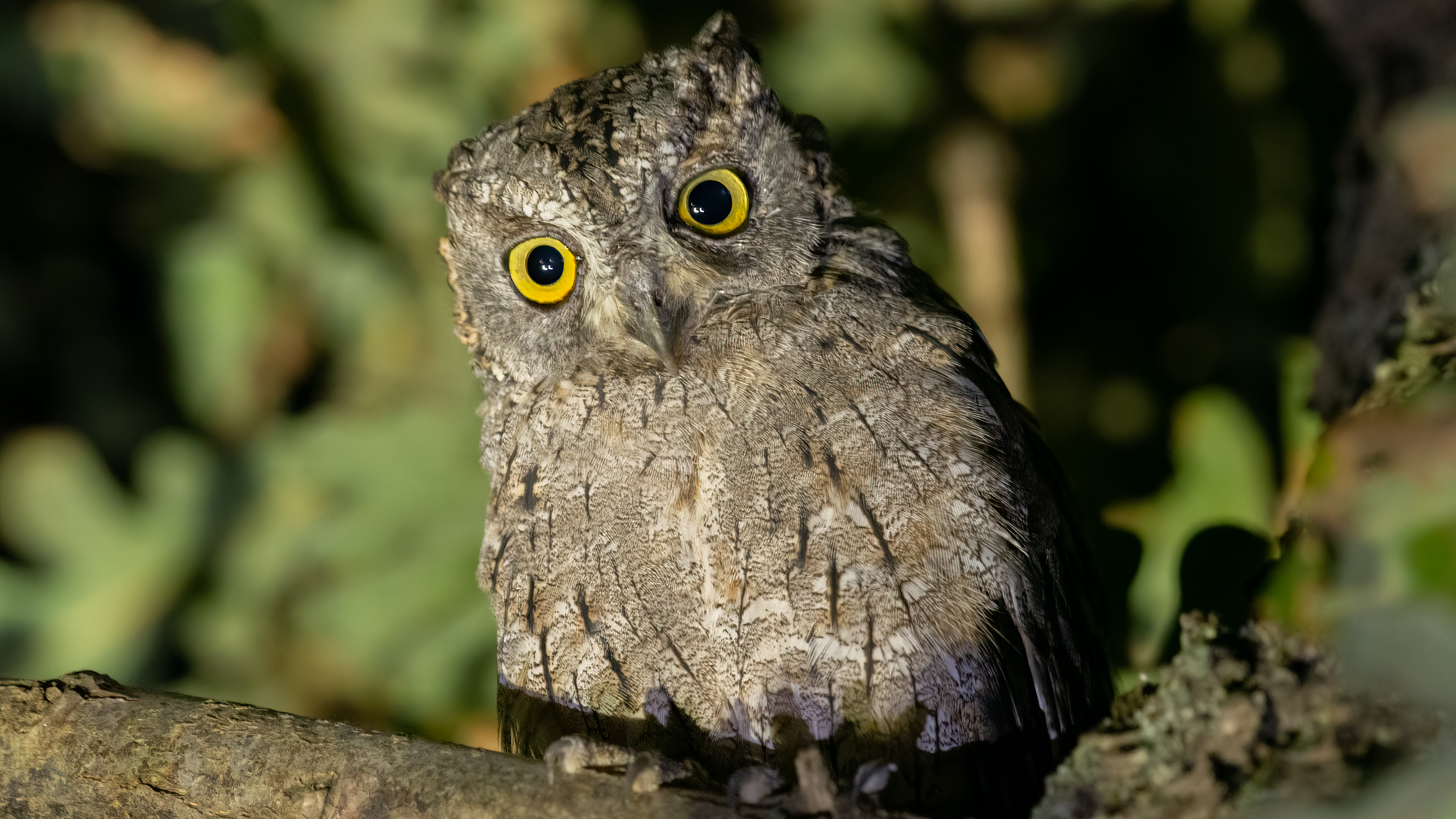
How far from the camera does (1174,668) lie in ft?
2.77

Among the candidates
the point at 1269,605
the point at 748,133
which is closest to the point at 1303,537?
the point at 1269,605

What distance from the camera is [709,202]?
1.45 meters

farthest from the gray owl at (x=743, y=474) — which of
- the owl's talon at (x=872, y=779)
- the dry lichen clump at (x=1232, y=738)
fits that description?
the dry lichen clump at (x=1232, y=738)

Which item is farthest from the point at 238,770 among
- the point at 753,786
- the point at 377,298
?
the point at 377,298

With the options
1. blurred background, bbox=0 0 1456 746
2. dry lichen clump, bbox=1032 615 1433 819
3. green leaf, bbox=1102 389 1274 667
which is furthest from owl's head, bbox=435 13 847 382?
green leaf, bbox=1102 389 1274 667

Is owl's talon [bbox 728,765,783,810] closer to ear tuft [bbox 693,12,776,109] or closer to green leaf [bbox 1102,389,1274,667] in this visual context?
ear tuft [bbox 693,12,776,109]

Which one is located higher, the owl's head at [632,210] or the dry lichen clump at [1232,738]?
the owl's head at [632,210]

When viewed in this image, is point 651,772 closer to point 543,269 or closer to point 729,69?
point 543,269

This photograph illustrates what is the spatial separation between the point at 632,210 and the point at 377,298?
0.98m

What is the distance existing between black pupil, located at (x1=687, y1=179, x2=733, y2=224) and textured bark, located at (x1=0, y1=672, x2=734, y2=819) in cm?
84

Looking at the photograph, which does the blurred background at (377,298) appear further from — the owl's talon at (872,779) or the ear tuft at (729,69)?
the owl's talon at (872,779)

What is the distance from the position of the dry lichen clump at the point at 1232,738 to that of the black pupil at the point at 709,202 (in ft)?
2.93

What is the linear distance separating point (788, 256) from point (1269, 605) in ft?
2.82

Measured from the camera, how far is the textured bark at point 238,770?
0.95m
